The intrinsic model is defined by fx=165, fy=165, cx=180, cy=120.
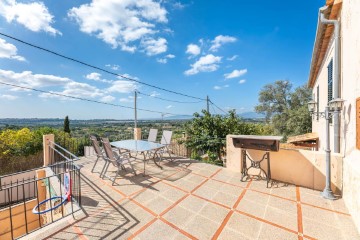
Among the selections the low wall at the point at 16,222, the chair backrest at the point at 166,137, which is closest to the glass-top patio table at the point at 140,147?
the chair backrest at the point at 166,137

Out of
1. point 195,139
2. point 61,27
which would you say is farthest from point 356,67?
point 61,27

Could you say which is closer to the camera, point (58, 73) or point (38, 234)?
point (38, 234)

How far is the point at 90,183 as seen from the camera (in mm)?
4031

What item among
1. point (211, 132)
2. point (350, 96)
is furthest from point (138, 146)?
point (350, 96)

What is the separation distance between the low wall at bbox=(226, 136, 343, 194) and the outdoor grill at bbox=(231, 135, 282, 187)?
226mm

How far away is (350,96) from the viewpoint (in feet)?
9.50

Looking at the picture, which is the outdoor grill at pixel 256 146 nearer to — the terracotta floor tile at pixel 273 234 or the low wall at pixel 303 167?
the low wall at pixel 303 167

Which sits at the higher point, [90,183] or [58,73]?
[58,73]

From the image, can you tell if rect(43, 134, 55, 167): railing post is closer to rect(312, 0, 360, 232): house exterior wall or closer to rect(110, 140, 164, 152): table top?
rect(110, 140, 164, 152): table top

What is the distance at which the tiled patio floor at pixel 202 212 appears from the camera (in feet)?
7.51

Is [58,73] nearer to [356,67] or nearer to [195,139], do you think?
[195,139]

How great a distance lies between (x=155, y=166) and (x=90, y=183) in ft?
6.14

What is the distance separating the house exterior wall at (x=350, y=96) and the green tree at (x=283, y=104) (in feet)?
47.4

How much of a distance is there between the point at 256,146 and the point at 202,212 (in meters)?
1.96
